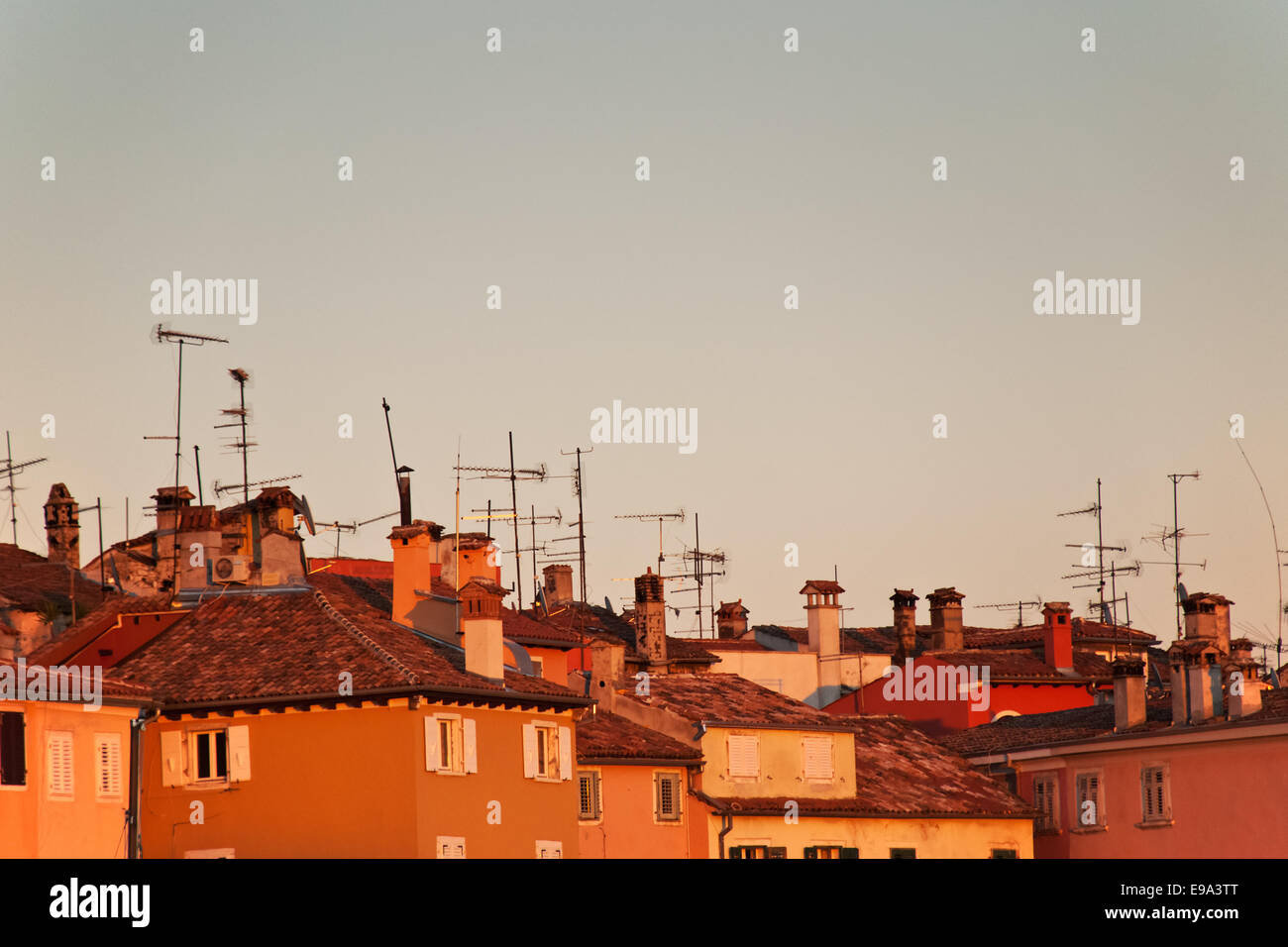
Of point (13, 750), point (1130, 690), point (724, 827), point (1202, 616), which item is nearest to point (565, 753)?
point (724, 827)

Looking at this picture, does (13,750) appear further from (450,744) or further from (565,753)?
(565,753)

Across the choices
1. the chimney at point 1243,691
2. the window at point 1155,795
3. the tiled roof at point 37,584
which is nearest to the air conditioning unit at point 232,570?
the tiled roof at point 37,584

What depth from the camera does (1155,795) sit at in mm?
68250

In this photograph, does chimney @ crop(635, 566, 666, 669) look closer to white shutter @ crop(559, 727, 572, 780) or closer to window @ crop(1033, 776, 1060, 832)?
window @ crop(1033, 776, 1060, 832)

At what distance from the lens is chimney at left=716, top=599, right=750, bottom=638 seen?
101m

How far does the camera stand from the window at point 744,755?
66500 mm

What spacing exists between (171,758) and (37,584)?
1575 cm

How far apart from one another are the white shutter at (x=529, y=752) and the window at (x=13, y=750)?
13.4 m

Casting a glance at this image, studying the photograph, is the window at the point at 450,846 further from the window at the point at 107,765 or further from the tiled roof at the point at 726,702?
the tiled roof at the point at 726,702

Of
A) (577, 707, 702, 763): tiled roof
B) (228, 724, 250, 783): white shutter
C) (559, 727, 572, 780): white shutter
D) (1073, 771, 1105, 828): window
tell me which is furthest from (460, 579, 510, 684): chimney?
(1073, 771, 1105, 828): window

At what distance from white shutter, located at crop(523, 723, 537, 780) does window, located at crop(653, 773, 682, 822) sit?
6065 millimetres

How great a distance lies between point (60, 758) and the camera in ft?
170
